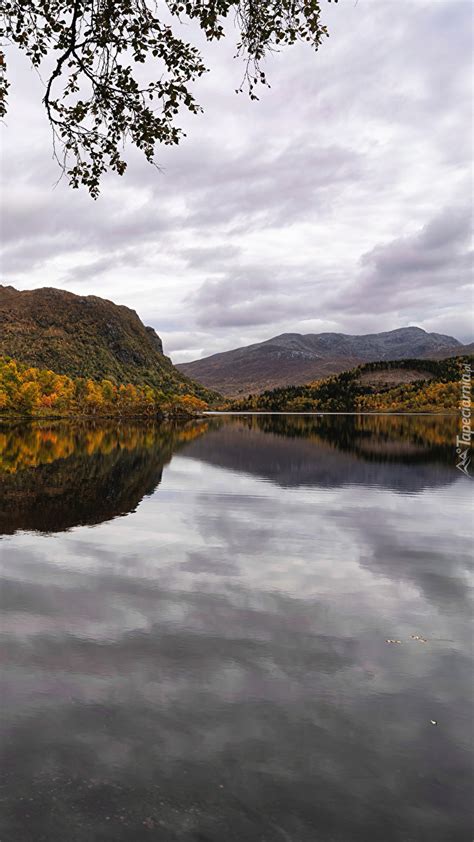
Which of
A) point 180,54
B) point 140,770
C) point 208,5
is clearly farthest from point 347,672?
point 208,5

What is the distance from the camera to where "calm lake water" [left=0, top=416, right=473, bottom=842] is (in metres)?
9.18

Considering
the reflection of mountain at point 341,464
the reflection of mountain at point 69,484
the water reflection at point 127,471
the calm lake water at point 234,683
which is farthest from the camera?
the reflection of mountain at point 341,464

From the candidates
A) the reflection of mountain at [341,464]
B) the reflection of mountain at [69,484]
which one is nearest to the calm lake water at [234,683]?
the reflection of mountain at [69,484]

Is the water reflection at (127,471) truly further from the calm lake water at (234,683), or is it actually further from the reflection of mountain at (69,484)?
the calm lake water at (234,683)

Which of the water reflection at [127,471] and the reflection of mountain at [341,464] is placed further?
the reflection of mountain at [341,464]

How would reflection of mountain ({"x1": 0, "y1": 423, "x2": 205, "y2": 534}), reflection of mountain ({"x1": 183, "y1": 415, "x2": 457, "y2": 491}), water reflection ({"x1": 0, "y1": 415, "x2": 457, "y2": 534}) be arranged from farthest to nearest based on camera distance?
1. reflection of mountain ({"x1": 183, "y1": 415, "x2": 457, "y2": 491})
2. water reflection ({"x1": 0, "y1": 415, "x2": 457, "y2": 534})
3. reflection of mountain ({"x1": 0, "y1": 423, "x2": 205, "y2": 534})

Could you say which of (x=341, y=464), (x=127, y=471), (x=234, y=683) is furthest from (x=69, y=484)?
(x=234, y=683)

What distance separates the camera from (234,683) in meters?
13.4

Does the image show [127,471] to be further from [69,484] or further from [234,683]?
[234,683]

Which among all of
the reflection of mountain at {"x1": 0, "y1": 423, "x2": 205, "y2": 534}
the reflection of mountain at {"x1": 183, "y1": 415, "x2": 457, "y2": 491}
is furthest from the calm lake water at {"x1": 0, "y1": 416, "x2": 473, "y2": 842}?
the reflection of mountain at {"x1": 183, "y1": 415, "x2": 457, "y2": 491}

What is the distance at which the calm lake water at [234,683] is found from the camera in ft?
30.1

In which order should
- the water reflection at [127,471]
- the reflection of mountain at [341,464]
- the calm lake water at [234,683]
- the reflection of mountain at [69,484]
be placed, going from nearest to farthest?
the calm lake water at [234,683] → the reflection of mountain at [69,484] → the water reflection at [127,471] → the reflection of mountain at [341,464]

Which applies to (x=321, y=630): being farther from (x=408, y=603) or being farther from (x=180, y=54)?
(x=180, y=54)

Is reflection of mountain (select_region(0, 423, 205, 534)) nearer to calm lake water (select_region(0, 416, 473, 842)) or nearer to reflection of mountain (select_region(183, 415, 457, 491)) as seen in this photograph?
calm lake water (select_region(0, 416, 473, 842))
